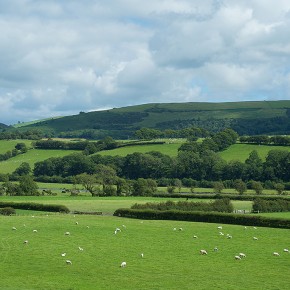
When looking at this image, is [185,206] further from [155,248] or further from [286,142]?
[286,142]

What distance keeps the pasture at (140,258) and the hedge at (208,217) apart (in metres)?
4.21

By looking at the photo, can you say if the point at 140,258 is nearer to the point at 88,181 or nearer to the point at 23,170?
the point at 88,181

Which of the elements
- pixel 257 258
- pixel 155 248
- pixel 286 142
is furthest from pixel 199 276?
pixel 286 142

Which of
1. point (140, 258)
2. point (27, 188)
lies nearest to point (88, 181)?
point (27, 188)

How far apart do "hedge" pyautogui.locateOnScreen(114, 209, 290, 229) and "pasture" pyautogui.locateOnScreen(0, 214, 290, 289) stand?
4214 mm

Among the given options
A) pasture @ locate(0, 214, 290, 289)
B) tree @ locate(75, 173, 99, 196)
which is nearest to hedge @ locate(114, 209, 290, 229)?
pasture @ locate(0, 214, 290, 289)

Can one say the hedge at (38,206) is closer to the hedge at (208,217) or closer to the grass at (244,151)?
the hedge at (208,217)

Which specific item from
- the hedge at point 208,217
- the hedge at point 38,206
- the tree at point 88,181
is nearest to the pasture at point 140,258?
the hedge at point 208,217

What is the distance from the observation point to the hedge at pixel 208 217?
211 ft

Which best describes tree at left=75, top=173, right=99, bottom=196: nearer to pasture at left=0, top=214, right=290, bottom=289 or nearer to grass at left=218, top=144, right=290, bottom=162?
grass at left=218, top=144, right=290, bottom=162

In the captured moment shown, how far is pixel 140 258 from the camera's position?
41812mm

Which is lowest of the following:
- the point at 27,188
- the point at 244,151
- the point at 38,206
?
the point at 38,206

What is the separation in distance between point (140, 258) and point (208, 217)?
30.0 m

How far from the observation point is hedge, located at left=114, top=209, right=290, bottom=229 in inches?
2527
